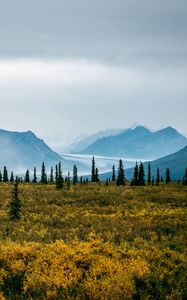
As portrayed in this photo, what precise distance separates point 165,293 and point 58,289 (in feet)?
12.6

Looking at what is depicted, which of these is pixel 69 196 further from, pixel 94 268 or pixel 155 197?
pixel 94 268

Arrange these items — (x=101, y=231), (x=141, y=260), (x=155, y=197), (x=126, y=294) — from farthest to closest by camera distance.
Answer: (x=155, y=197) < (x=101, y=231) < (x=141, y=260) < (x=126, y=294)

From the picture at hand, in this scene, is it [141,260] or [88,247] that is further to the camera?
[88,247]

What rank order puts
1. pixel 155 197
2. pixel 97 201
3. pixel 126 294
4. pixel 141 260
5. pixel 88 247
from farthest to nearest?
1. pixel 155 197
2. pixel 97 201
3. pixel 88 247
4. pixel 141 260
5. pixel 126 294

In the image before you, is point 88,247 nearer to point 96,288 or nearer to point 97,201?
point 96,288

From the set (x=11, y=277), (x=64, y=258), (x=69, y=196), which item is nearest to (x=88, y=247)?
(x=64, y=258)

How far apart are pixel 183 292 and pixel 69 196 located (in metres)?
40.9

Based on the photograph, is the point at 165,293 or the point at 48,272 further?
the point at 48,272

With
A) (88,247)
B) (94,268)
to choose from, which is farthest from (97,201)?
(94,268)

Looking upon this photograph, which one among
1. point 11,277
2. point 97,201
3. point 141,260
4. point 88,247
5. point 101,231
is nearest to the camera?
point 11,277

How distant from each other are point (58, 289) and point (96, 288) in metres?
1.43

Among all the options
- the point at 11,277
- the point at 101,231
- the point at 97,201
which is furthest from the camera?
the point at 97,201

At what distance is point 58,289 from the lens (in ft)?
48.0

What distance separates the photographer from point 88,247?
19797 mm
